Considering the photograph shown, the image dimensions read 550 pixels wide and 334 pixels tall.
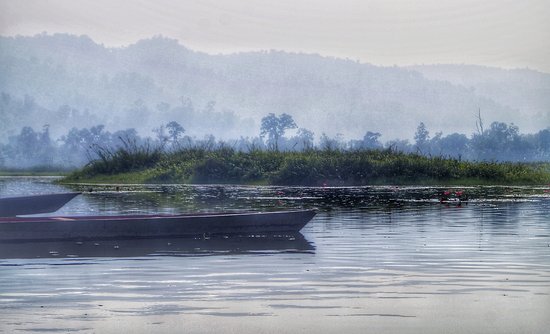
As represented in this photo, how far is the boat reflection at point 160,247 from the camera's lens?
14711 millimetres

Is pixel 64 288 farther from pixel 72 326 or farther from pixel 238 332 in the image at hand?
pixel 238 332

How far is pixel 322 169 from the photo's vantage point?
3866cm

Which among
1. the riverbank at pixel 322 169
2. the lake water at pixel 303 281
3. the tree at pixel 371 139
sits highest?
the tree at pixel 371 139

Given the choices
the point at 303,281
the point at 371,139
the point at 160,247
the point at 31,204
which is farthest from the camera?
the point at 371,139

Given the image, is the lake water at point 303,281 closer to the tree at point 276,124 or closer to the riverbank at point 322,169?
the riverbank at point 322,169

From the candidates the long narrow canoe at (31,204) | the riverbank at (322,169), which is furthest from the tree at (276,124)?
the long narrow canoe at (31,204)

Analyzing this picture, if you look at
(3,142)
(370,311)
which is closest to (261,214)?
(370,311)

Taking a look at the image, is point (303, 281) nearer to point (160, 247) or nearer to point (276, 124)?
point (160, 247)

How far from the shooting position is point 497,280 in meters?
11.4

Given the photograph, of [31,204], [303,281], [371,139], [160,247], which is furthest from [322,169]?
[371,139]

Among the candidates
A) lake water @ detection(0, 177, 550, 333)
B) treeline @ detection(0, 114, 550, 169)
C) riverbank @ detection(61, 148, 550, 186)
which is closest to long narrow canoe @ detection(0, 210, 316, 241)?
lake water @ detection(0, 177, 550, 333)

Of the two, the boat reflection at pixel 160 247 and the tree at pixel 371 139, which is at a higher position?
the tree at pixel 371 139

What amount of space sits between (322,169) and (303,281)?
27477 mm

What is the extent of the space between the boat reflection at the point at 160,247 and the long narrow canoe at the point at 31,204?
4.62 metres
